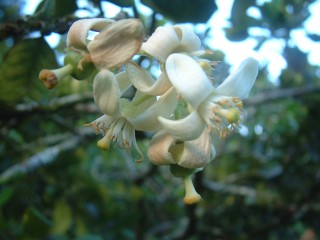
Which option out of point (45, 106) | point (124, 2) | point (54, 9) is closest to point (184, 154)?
point (124, 2)

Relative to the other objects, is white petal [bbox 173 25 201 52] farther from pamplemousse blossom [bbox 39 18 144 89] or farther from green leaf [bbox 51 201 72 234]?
green leaf [bbox 51 201 72 234]

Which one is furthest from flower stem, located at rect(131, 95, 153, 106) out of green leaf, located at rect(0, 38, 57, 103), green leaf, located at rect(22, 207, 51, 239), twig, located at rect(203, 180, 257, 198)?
twig, located at rect(203, 180, 257, 198)

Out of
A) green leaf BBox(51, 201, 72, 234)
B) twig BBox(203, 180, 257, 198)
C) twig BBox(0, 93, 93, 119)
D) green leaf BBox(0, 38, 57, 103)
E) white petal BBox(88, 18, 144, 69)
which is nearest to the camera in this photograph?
white petal BBox(88, 18, 144, 69)

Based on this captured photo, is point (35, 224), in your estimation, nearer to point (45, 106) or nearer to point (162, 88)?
point (45, 106)

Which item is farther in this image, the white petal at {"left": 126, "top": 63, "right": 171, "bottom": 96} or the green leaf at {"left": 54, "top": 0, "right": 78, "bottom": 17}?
the green leaf at {"left": 54, "top": 0, "right": 78, "bottom": 17}

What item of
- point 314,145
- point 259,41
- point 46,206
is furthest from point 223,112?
point 314,145

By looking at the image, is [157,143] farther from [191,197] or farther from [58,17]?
[58,17]
